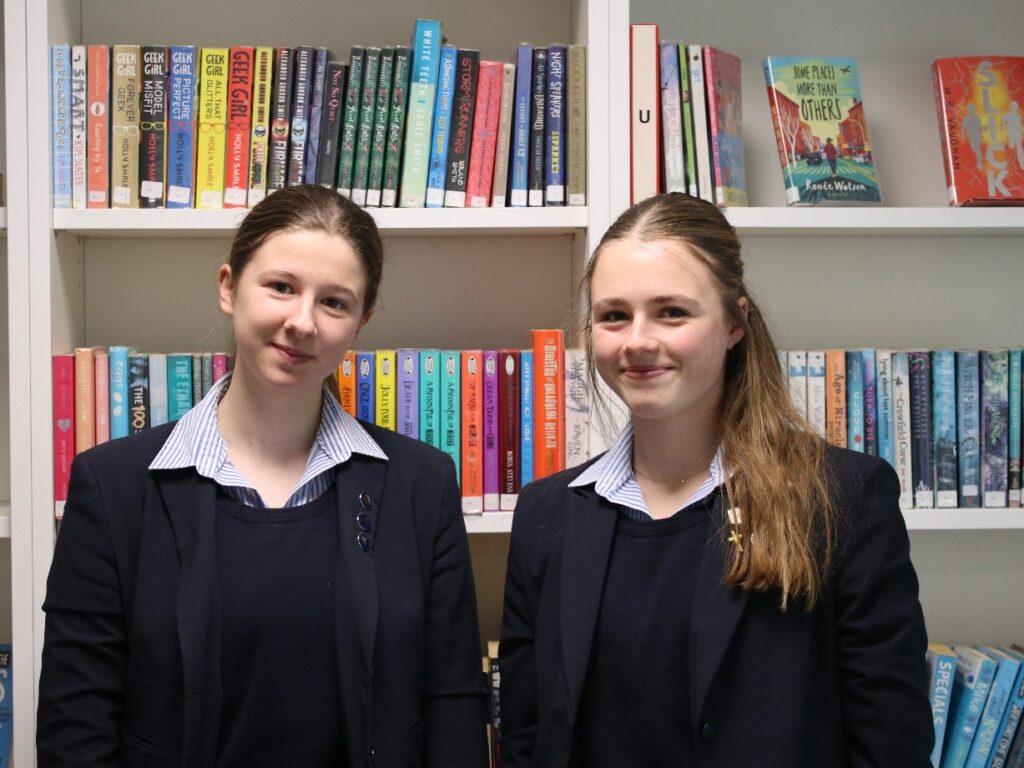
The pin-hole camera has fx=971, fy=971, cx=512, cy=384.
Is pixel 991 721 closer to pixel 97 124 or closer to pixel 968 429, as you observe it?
pixel 968 429

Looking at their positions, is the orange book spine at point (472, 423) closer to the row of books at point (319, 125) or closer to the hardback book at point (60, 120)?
the row of books at point (319, 125)

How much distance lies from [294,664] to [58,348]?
82 cm

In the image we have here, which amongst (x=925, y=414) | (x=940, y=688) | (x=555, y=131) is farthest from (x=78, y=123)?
(x=940, y=688)

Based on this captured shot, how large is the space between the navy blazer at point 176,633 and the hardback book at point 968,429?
1056 mm

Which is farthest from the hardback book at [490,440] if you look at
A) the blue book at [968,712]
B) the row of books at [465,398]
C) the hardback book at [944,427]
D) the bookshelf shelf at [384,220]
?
the blue book at [968,712]

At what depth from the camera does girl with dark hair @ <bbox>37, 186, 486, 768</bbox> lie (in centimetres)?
133

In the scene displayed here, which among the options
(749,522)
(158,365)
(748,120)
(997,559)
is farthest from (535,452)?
(997,559)

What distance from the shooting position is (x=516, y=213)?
178 cm

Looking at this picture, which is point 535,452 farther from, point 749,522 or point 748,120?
point 748,120

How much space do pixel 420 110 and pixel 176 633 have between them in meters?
1.01

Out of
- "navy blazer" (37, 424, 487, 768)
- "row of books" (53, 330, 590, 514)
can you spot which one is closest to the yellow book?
"row of books" (53, 330, 590, 514)

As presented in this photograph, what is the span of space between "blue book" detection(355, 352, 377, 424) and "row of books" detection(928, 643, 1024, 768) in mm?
1177

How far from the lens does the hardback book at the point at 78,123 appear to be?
1748 millimetres

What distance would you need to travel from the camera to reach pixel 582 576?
133 centimetres
